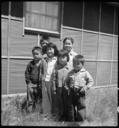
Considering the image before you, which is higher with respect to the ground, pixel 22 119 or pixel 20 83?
pixel 20 83

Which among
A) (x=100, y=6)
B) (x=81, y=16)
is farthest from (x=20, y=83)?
(x=100, y=6)

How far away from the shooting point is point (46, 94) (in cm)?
301

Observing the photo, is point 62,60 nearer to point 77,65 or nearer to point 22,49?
point 77,65

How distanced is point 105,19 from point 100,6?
484mm

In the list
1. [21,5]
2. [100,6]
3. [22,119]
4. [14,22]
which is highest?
[100,6]

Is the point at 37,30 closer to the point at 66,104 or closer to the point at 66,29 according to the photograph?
the point at 66,29

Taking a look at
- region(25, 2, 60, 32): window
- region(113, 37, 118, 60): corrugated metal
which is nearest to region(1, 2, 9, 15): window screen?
region(25, 2, 60, 32): window

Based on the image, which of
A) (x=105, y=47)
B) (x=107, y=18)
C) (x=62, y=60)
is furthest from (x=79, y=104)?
(x=107, y=18)

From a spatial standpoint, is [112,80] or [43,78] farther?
[112,80]

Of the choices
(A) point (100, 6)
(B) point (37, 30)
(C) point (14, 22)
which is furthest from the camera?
(A) point (100, 6)

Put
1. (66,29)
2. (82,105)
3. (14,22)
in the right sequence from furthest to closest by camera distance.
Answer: (66,29) → (14,22) → (82,105)

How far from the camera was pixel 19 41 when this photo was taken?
4285mm

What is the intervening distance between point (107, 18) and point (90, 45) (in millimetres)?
1215

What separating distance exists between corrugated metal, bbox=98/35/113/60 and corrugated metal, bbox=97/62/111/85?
250 millimetres
